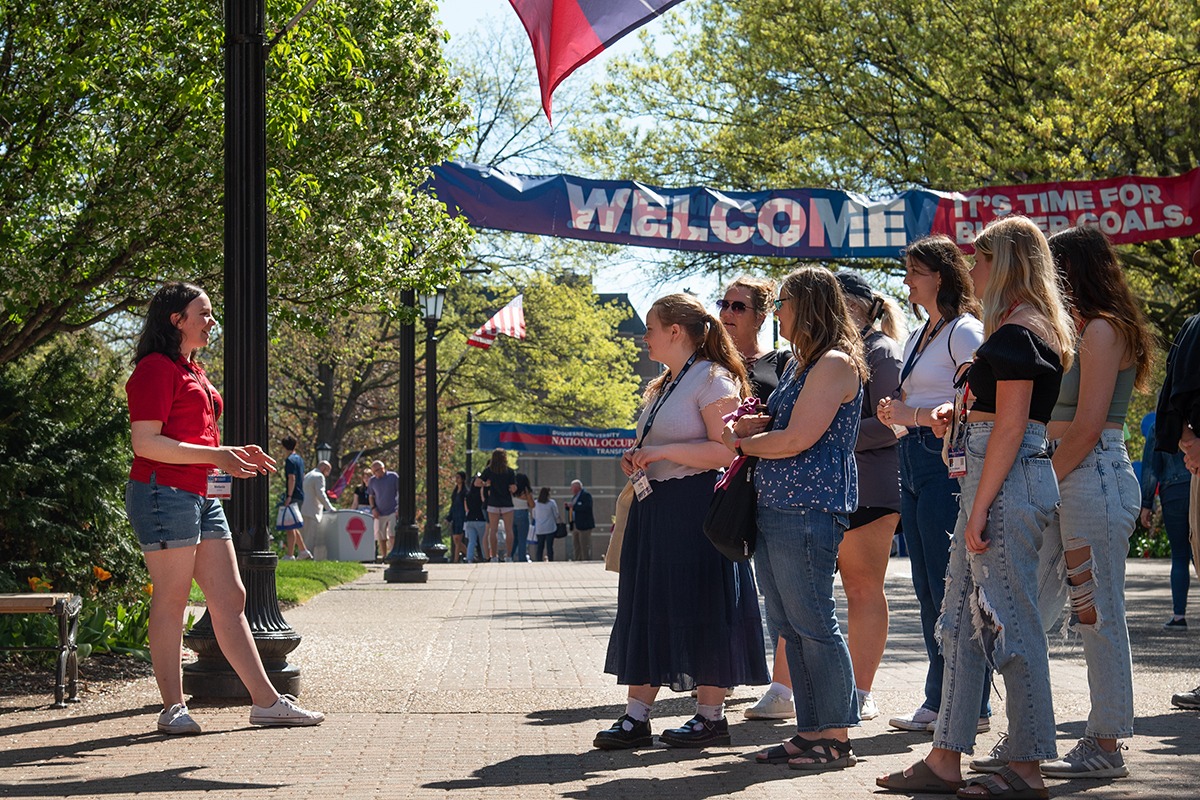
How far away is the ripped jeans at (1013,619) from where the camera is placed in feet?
15.7

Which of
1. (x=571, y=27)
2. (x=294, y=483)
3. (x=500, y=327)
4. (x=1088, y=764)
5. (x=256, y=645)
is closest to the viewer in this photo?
(x=1088, y=764)

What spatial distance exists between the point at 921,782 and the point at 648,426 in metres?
2.03

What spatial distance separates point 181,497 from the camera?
637cm

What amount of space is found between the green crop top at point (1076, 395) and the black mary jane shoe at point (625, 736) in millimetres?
2132

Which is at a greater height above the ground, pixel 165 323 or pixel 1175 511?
pixel 165 323

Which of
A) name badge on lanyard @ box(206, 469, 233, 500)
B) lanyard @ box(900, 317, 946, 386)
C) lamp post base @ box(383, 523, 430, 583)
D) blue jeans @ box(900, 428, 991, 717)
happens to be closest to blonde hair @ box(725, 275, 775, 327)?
lanyard @ box(900, 317, 946, 386)

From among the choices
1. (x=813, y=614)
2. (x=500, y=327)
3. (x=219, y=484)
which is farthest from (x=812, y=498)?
(x=500, y=327)

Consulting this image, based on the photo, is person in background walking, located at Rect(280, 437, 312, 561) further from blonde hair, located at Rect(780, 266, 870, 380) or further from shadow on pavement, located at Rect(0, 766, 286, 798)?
blonde hair, located at Rect(780, 266, 870, 380)

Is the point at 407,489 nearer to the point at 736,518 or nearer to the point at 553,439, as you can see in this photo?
the point at 736,518

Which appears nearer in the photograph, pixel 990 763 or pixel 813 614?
pixel 990 763

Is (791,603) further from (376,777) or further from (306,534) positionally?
(306,534)

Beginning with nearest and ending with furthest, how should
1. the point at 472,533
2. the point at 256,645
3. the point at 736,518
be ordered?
1. the point at 736,518
2. the point at 256,645
3. the point at 472,533

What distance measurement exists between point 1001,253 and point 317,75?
7683 millimetres

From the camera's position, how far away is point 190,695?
7418 mm
